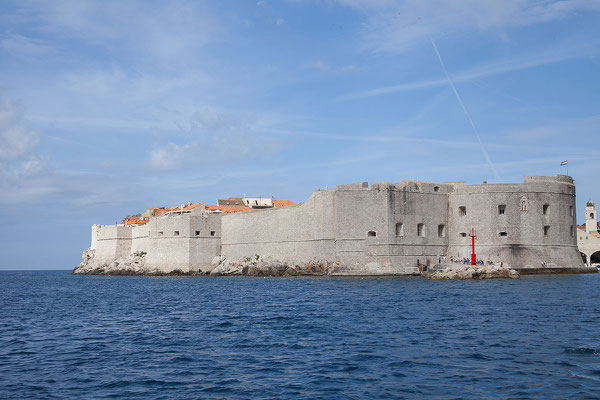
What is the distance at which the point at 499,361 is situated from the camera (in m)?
9.82

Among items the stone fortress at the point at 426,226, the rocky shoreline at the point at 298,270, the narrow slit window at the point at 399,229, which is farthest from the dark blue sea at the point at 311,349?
the narrow slit window at the point at 399,229

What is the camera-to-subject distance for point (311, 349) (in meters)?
11.4

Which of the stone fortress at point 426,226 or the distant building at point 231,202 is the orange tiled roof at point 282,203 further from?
the stone fortress at point 426,226

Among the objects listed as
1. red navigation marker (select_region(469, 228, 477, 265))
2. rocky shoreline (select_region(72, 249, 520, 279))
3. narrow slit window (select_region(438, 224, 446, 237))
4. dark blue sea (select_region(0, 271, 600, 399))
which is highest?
narrow slit window (select_region(438, 224, 446, 237))

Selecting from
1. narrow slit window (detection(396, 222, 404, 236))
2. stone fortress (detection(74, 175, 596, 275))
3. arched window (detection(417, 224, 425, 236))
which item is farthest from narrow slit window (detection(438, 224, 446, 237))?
narrow slit window (detection(396, 222, 404, 236))

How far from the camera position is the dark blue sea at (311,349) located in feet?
27.6

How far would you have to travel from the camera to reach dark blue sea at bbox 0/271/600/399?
27.6 feet

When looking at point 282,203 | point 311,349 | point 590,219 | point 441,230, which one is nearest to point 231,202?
point 282,203

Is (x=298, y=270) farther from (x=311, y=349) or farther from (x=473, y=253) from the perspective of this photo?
(x=311, y=349)

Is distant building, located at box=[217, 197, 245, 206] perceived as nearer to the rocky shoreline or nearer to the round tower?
the rocky shoreline

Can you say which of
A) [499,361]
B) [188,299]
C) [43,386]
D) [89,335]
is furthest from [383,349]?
[188,299]

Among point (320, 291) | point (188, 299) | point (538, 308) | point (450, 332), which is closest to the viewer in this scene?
point (450, 332)

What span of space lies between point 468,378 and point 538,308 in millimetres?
9342

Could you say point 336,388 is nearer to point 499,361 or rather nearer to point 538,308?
point 499,361
